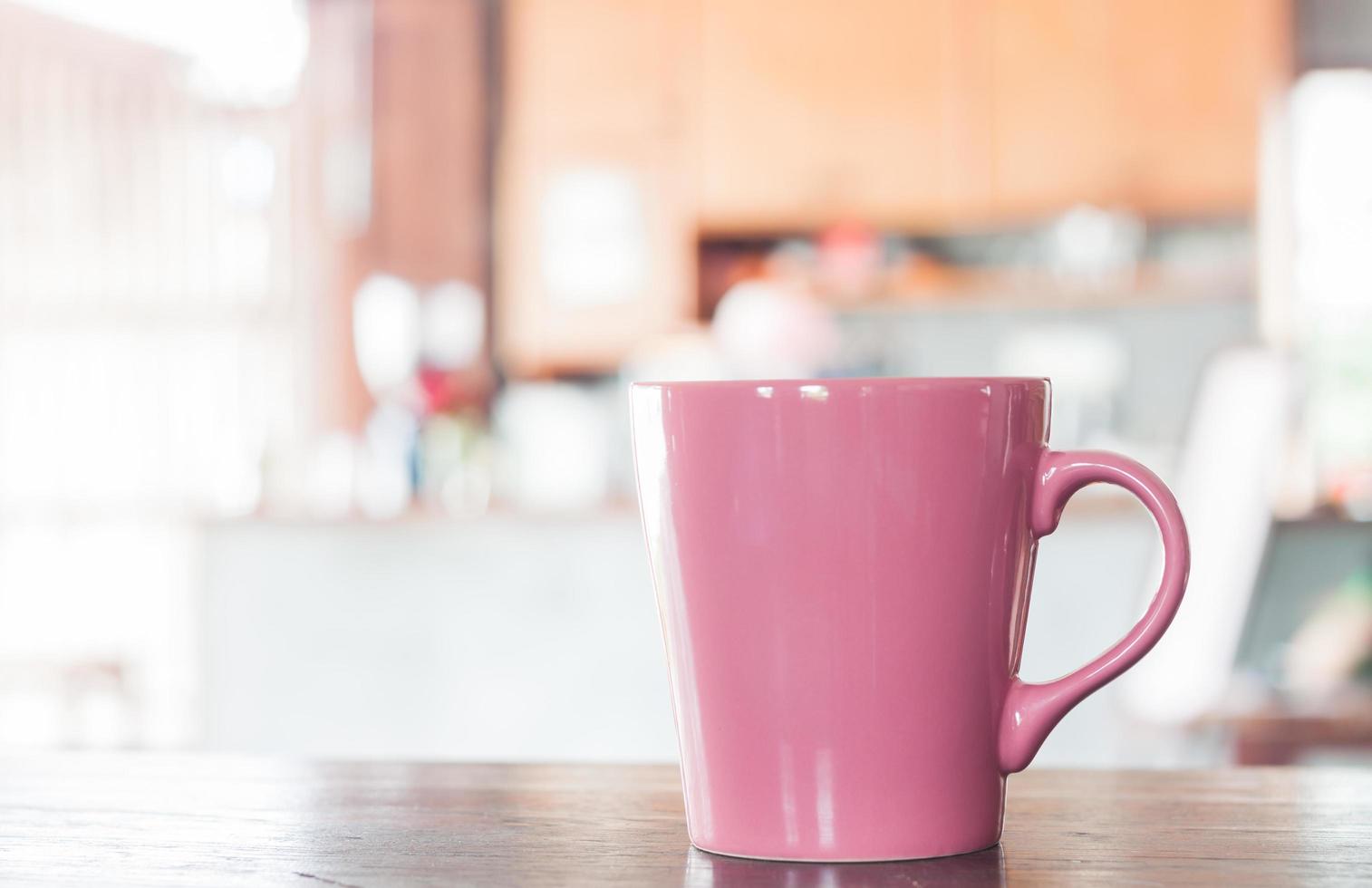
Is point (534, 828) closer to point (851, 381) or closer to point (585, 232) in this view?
point (851, 381)

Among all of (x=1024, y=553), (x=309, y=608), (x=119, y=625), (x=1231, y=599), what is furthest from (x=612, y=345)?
(x=1024, y=553)

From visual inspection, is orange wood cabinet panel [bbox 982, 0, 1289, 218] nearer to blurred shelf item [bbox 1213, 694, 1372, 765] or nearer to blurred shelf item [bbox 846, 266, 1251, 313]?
blurred shelf item [bbox 846, 266, 1251, 313]

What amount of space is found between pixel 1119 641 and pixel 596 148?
12.9 ft

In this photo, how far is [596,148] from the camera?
418cm

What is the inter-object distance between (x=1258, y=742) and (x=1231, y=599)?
0.60 ft

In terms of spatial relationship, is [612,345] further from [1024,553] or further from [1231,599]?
[1024,553]

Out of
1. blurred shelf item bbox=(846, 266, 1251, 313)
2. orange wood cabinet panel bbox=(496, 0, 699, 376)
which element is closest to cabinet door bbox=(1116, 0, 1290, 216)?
blurred shelf item bbox=(846, 266, 1251, 313)

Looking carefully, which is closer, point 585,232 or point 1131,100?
point 1131,100

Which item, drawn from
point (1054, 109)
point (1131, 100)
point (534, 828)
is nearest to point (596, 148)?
point (1054, 109)

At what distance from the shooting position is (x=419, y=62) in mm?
4129

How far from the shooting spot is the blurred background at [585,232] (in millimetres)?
3861

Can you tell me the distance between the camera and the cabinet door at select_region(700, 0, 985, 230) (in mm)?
3971

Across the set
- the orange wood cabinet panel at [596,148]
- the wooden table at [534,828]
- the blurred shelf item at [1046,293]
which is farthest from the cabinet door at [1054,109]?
the wooden table at [534,828]

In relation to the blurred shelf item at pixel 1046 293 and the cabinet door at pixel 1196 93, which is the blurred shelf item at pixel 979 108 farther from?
the blurred shelf item at pixel 1046 293
